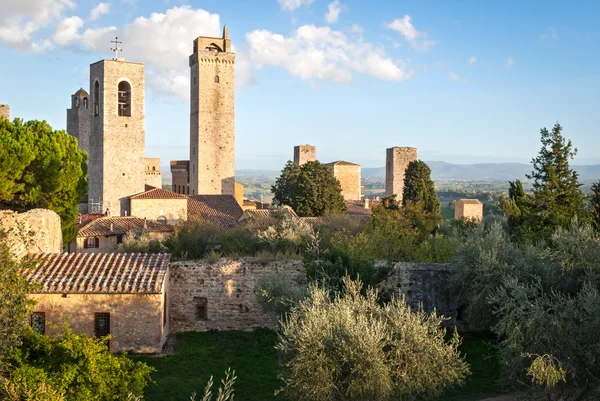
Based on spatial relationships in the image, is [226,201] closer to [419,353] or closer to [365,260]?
[365,260]

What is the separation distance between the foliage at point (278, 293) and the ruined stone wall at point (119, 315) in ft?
8.05

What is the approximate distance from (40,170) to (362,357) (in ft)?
56.8

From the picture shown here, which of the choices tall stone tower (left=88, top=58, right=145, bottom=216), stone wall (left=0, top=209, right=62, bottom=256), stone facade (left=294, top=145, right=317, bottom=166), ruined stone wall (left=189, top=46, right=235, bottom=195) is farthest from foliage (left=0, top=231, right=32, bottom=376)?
stone facade (left=294, top=145, right=317, bottom=166)

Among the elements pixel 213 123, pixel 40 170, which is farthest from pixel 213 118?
pixel 40 170

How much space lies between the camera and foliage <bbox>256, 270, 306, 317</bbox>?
543 inches

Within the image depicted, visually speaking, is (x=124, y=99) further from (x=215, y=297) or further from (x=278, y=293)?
(x=278, y=293)

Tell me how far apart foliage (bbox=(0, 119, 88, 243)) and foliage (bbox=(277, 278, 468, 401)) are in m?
15.3

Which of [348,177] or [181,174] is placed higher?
[181,174]

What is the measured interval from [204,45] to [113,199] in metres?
16.8

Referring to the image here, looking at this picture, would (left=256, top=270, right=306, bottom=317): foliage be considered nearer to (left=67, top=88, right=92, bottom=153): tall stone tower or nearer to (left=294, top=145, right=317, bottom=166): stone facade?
(left=67, top=88, right=92, bottom=153): tall stone tower

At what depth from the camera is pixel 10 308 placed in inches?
389

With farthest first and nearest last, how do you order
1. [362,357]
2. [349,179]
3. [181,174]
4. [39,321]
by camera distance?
[349,179] → [181,174] → [39,321] → [362,357]

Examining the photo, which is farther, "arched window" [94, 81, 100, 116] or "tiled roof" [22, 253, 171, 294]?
"arched window" [94, 81, 100, 116]

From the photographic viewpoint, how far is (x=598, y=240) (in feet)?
43.3
